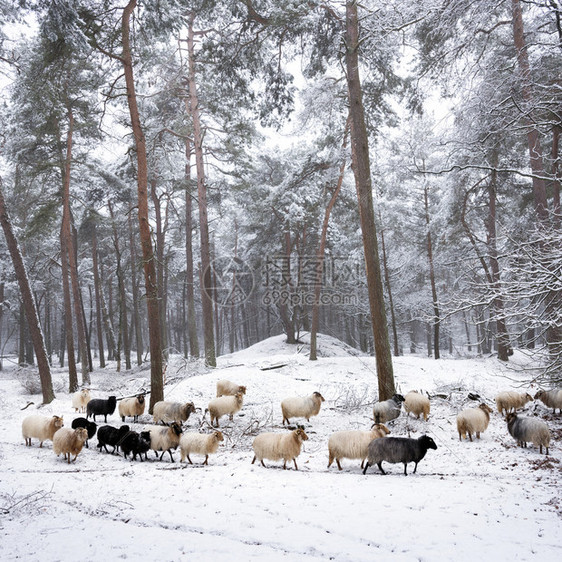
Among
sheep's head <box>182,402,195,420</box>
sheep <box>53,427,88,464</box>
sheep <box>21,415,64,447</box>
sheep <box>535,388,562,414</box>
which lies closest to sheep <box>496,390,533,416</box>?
sheep <box>535,388,562,414</box>

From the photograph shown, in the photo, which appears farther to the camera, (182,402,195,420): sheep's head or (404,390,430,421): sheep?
(182,402,195,420): sheep's head

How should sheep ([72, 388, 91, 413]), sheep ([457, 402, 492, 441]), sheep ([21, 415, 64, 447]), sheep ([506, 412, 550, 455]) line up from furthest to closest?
sheep ([72, 388, 91, 413]), sheep ([21, 415, 64, 447]), sheep ([457, 402, 492, 441]), sheep ([506, 412, 550, 455])

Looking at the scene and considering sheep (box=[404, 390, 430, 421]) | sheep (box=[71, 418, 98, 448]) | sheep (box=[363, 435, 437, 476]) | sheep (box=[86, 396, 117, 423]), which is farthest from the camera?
sheep (box=[86, 396, 117, 423])

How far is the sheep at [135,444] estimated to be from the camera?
751 centimetres

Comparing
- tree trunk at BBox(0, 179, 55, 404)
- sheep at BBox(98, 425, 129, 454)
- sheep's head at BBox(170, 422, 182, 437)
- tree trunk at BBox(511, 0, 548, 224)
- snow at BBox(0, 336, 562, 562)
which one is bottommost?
snow at BBox(0, 336, 562, 562)

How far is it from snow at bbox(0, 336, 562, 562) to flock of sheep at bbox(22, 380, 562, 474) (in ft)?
0.89

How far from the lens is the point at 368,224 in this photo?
970 centimetres

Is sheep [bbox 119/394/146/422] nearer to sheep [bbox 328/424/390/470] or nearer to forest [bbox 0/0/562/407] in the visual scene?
forest [bbox 0/0/562/407]

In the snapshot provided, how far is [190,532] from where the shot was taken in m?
4.37

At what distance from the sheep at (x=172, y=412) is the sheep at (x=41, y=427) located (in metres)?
2.22

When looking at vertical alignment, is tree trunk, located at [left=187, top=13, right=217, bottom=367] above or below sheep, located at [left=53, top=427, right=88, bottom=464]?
above

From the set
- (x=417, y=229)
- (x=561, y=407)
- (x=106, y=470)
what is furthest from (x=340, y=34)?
(x=417, y=229)

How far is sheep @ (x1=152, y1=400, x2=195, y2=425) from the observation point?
945 cm

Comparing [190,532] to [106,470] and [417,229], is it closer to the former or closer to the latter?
[106,470]
